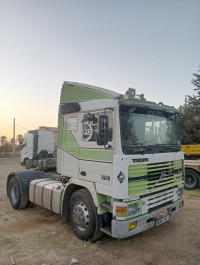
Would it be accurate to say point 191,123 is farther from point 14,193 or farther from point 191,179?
point 14,193

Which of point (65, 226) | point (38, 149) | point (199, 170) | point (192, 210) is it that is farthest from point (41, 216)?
point (38, 149)

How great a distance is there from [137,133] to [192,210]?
4.02 m

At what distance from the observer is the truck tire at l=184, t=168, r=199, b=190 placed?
9617mm

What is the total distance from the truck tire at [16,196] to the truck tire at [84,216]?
2.44m

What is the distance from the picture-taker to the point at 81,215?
14.8 feet

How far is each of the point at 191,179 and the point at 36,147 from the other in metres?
11.3

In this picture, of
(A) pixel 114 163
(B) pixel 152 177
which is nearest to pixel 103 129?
(A) pixel 114 163

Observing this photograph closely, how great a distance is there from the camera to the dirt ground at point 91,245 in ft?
12.7

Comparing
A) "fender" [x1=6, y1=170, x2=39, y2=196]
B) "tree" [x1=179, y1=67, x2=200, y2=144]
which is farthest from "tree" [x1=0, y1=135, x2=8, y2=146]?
"fender" [x1=6, y1=170, x2=39, y2=196]

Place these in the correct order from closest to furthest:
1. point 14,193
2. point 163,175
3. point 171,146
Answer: point 163,175
point 171,146
point 14,193

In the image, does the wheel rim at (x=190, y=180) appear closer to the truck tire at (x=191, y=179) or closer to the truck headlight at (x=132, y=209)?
the truck tire at (x=191, y=179)

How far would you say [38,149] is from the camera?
1680cm

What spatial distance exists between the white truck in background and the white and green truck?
37.9ft

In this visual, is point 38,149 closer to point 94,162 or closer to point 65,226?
point 65,226
